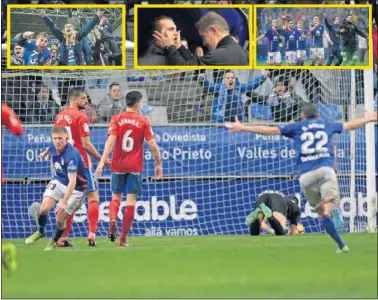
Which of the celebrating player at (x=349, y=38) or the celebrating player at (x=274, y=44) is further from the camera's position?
the celebrating player at (x=274, y=44)

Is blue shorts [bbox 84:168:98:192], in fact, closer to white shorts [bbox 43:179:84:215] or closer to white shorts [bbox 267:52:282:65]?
white shorts [bbox 43:179:84:215]

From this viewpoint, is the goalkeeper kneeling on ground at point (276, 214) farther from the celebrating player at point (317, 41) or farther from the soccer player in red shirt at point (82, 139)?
the soccer player in red shirt at point (82, 139)

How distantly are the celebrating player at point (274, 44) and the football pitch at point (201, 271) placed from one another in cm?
479

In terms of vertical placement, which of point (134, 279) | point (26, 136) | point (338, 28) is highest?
point (338, 28)

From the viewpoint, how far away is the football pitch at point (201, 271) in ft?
38.1

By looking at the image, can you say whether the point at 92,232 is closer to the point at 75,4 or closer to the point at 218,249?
the point at 218,249

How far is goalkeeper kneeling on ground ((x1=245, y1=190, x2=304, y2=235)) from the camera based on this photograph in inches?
739

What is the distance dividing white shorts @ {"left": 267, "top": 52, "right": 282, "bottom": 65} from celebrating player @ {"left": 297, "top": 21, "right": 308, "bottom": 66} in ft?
0.96

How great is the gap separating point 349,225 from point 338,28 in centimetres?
297

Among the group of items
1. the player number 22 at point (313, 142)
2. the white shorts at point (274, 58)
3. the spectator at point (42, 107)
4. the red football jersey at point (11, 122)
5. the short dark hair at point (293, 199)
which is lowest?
the short dark hair at point (293, 199)

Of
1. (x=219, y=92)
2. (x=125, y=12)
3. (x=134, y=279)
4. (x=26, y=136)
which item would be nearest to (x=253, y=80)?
(x=219, y=92)

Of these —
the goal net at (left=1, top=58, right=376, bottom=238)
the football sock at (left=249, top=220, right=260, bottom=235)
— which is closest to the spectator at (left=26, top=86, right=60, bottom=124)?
the goal net at (left=1, top=58, right=376, bottom=238)

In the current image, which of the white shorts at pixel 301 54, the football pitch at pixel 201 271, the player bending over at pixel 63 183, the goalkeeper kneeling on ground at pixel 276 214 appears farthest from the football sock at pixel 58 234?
the white shorts at pixel 301 54

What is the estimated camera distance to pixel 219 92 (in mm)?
21703
